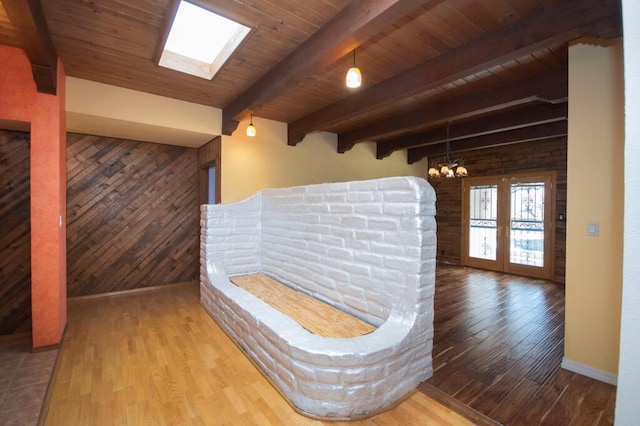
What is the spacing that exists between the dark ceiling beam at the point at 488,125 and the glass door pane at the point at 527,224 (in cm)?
152

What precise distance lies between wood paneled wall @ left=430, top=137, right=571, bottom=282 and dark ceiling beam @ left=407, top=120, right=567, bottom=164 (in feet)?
A: 1.01

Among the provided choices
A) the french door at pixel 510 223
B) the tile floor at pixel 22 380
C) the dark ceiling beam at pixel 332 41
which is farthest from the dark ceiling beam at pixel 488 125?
the tile floor at pixel 22 380

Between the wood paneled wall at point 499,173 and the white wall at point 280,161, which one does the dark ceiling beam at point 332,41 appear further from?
Result: the wood paneled wall at point 499,173

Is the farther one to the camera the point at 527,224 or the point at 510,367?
the point at 527,224

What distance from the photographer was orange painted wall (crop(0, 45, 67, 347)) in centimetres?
241

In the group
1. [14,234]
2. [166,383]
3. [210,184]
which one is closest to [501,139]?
[210,184]

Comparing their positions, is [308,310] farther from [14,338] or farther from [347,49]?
[14,338]

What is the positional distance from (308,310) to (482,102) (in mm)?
3280

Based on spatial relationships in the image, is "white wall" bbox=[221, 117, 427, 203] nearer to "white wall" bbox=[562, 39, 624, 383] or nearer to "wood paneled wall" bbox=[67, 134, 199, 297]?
"wood paneled wall" bbox=[67, 134, 199, 297]

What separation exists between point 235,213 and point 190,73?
5.28ft

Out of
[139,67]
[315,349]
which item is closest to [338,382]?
[315,349]

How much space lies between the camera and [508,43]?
2299 millimetres

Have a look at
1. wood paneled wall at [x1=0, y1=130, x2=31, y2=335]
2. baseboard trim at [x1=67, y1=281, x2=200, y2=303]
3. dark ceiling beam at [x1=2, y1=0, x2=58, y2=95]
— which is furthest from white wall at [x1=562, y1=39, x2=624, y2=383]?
Answer: wood paneled wall at [x1=0, y1=130, x2=31, y2=335]

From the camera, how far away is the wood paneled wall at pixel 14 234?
3051 mm
